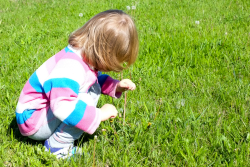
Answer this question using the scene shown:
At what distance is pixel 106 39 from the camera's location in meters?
1.61

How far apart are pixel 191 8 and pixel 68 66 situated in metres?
4.07

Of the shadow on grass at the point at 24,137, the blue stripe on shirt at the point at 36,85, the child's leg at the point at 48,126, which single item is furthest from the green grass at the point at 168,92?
the blue stripe on shirt at the point at 36,85

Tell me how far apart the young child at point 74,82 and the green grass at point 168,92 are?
0.18 meters

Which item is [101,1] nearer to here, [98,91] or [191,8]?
[191,8]

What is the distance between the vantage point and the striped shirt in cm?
148

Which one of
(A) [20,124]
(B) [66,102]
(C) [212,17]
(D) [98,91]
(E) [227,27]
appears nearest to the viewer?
(B) [66,102]

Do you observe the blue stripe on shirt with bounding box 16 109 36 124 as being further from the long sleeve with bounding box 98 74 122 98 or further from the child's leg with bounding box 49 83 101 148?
the long sleeve with bounding box 98 74 122 98

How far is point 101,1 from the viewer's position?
5.97 metres

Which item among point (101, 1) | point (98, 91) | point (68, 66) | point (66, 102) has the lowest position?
point (101, 1)

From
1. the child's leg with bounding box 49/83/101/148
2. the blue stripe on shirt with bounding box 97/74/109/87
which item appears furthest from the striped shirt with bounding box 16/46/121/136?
the blue stripe on shirt with bounding box 97/74/109/87

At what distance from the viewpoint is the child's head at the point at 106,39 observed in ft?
5.27

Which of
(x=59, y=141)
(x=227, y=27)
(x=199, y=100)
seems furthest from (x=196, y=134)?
(x=227, y=27)

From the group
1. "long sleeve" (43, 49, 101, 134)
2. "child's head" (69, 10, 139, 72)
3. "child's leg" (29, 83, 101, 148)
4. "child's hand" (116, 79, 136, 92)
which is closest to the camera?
"long sleeve" (43, 49, 101, 134)

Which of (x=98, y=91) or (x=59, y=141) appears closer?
(x=59, y=141)
